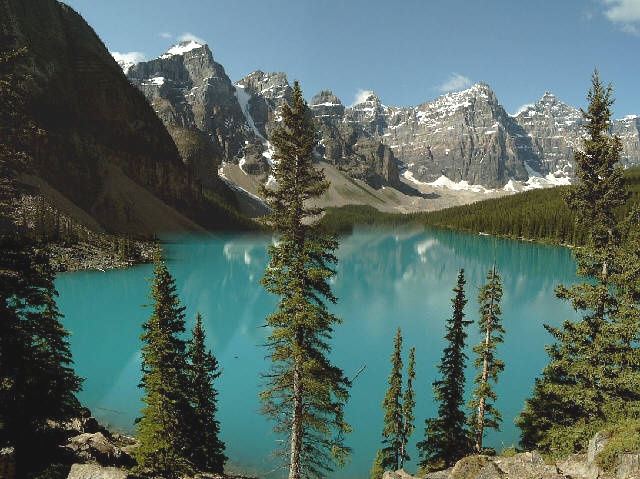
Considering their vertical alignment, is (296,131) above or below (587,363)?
above

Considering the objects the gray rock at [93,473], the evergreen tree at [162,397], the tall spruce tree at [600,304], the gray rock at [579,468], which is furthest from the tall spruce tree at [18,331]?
the tall spruce tree at [600,304]

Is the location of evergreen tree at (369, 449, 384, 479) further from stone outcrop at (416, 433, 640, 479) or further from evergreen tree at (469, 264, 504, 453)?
stone outcrop at (416, 433, 640, 479)

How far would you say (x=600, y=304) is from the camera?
47.8 ft

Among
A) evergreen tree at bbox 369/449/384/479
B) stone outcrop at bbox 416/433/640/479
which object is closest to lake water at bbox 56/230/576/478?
evergreen tree at bbox 369/449/384/479

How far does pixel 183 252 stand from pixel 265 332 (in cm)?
7858

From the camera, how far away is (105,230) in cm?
12019

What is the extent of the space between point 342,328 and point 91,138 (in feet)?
500

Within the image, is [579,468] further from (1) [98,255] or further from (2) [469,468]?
(1) [98,255]

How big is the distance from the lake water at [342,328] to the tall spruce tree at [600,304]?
11.1 meters

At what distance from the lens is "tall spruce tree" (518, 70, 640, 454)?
13.9 metres

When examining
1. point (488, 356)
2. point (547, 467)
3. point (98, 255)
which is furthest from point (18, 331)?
point (98, 255)

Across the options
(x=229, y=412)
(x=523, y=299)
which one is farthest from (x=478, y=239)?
(x=229, y=412)

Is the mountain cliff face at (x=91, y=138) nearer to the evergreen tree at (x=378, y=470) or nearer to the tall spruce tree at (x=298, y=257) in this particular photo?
the evergreen tree at (x=378, y=470)

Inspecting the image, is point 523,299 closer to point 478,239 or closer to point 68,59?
point 478,239
